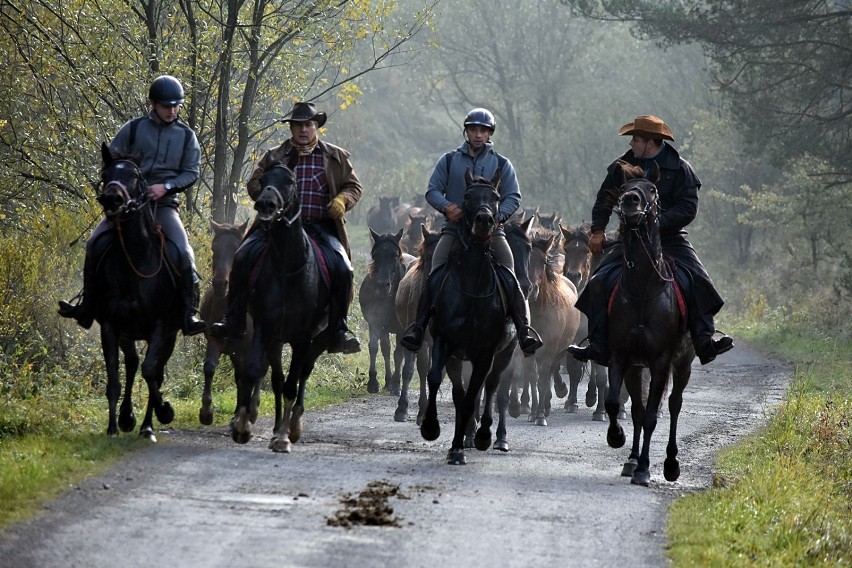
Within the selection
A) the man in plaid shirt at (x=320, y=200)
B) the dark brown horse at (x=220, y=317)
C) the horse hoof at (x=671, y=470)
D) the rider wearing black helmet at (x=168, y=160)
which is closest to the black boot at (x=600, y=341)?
the horse hoof at (x=671, y=470)

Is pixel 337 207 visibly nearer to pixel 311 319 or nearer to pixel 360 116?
pixel 311 319

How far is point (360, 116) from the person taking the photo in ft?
208

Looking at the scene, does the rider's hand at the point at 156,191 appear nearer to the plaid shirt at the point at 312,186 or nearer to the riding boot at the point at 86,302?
the riding boot at the point at 86,302

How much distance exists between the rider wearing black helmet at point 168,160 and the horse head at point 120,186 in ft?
1.06

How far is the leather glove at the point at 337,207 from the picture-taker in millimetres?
12492

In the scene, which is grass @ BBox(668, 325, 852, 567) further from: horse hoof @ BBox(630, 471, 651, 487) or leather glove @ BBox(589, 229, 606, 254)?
leather glove @ BBox(589, 229, 606, 254)

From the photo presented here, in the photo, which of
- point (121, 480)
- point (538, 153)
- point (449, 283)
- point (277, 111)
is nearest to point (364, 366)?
point (277, 111)

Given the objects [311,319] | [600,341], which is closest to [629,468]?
[600,341]

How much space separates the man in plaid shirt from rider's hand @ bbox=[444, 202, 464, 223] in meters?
0.90

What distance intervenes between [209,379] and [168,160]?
254 centimetres

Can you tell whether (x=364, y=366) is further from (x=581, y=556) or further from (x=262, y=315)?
(x=581, y=556)

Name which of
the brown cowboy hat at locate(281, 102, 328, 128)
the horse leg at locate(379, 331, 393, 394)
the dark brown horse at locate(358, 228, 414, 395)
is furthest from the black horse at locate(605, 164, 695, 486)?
the horse leg at locate(379, 331, 393, 394)

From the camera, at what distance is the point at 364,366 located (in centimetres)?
2484

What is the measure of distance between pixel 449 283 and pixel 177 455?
2.86 m
